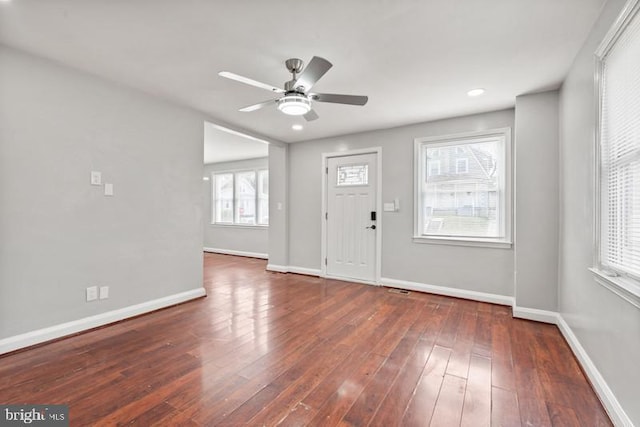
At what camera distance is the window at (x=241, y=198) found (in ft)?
23.2

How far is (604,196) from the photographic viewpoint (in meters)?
1.92

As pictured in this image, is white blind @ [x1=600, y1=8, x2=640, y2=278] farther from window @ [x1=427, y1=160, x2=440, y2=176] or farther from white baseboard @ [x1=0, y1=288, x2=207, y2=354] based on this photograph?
white baseboard @ [x1=0, y1=288, x2=207, y2=354]

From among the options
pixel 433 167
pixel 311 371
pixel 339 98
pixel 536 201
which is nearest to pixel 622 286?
pixel 536 201

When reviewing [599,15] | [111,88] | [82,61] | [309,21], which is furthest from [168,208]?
[599,15]

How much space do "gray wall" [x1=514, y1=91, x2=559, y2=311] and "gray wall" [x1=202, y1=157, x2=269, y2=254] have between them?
16.6 ft

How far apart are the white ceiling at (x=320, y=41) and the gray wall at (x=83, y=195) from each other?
30 centimetres

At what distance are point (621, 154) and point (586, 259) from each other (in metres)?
0.90

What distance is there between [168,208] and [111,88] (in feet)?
4.47

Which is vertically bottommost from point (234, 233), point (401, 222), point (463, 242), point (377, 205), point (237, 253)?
point (237, 253)

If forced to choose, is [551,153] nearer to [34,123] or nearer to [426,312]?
[426,312]

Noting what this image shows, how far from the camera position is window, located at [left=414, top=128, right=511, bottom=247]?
145 inches

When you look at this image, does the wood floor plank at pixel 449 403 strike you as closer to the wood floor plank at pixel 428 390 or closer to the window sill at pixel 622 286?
the wood floor plank at pixel 428 390

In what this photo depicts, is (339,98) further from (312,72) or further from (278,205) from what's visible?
(278,205)

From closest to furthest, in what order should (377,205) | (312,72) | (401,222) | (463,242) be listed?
1. (312,72)
2. (463,242)
3. (401,222)
4. (377,205)
